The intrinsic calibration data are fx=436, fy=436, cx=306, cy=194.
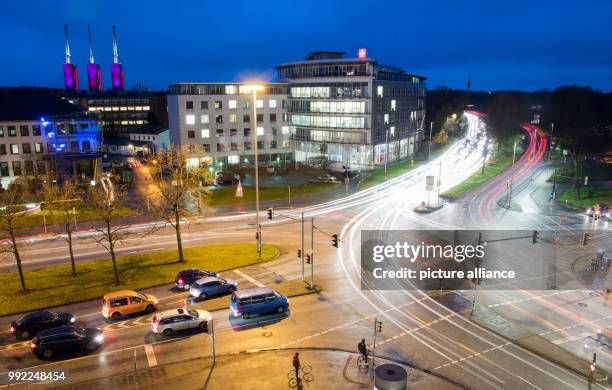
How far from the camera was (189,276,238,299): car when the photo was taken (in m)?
30.7

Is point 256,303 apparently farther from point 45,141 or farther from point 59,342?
point 45,141

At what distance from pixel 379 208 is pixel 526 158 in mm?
53723

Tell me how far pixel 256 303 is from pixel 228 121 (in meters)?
65.1

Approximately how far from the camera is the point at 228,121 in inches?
3472

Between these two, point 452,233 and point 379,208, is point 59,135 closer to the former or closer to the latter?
point 379,208

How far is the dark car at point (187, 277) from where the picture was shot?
32.4m

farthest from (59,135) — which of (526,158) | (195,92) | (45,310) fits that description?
(526,158)

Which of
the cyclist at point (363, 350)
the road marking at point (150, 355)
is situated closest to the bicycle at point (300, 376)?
the cyclist at point (363, 350)

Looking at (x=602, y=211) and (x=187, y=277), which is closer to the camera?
(x=187, y=277)

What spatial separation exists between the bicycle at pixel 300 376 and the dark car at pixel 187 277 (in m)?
12.9

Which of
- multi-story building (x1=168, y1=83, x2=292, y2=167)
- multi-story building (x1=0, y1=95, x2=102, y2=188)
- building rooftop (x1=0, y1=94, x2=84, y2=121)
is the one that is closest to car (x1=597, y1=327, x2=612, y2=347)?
multi-story building (x1=168, y1=83, x2=292, y2=167)

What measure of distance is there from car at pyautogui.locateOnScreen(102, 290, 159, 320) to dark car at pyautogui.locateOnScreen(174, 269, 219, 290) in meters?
3.36

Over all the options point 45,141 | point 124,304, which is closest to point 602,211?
point 124,304

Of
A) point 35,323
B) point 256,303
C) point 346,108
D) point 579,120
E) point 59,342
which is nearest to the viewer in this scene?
point 59,342
